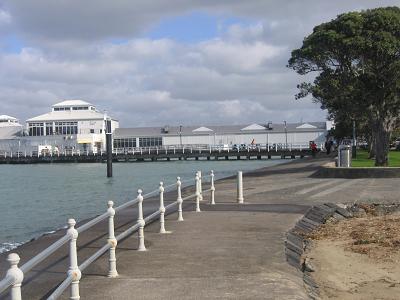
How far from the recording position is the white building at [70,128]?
116 metres

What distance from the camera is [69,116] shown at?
391 feet

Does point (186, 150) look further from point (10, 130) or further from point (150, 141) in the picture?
point (10, 130)

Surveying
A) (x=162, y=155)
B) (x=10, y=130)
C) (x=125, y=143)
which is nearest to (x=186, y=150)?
(x=162, y=155)

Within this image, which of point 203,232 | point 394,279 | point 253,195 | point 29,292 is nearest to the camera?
point 29,292

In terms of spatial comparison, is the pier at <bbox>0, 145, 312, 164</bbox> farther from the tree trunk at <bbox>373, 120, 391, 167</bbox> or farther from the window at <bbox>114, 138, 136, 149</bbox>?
the tree trunk at <bbox>373, 120, 391, 167</bbox>

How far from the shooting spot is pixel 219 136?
120625mm

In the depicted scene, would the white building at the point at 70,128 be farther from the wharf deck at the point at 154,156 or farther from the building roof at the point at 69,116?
the wharf deck at the point at 154,156

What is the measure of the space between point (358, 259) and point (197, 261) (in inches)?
126

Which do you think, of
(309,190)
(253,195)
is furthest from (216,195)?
(309,190)

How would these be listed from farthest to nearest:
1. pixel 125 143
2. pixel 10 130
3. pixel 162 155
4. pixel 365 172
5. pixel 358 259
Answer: pixel 10 130, pixel 125 143, pixel 162 155, pixel 365 172, pixel 358 259

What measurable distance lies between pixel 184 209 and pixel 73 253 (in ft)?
34.1

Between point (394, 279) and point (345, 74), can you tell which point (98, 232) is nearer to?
point (394, 279)

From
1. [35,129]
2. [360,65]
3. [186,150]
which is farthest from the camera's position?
[35,129]

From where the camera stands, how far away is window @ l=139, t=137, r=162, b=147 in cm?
12153
